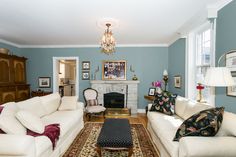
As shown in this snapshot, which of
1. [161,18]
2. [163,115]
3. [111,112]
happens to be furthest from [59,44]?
[163,115]

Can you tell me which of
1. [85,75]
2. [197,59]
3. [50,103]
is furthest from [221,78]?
[85,75]

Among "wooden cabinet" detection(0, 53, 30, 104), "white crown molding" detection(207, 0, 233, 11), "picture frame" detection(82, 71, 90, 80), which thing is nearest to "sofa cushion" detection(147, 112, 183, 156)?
"white crown molding" detection(207, 0, 233, 11)

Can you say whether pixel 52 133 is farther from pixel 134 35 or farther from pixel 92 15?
pixel 134 35

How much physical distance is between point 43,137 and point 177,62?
426cm

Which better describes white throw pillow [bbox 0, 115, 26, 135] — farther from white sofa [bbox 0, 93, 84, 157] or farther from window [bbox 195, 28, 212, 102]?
window [bbox 195, 28, 212, 102]

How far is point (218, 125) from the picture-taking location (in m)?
1.85

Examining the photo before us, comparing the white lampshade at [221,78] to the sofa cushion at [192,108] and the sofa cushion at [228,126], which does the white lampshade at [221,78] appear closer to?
the sofa cushion at [228,126]

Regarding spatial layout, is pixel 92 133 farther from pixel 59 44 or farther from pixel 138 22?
pixel 59 44

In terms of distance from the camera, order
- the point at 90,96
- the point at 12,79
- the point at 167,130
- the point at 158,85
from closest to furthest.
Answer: the point at 167,130
the point at 12,79
the point at 158,85
the point at 90,96

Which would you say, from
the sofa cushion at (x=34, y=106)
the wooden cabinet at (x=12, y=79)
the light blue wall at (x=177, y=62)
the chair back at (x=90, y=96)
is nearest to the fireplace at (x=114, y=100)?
the chair back at (x=90, y=96)

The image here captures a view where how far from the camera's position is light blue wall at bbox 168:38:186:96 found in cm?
454

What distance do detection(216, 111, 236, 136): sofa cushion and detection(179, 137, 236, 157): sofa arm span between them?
115 millimetres

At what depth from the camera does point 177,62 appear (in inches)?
198

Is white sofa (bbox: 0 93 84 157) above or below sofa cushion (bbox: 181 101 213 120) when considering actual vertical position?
below
